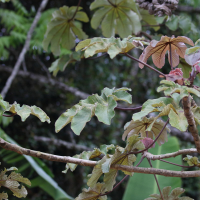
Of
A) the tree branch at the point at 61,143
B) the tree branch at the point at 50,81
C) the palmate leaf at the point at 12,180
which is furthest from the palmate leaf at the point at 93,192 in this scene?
the tree branch at the point at 61,143

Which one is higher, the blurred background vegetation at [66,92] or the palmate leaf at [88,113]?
the palmate leaf at [88,113]

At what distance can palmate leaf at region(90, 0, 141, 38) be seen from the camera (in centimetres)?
94

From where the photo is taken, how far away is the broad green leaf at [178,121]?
0.39 meters

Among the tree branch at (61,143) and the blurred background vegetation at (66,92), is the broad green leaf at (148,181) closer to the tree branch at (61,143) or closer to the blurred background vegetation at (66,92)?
the tree branch at (61,143)

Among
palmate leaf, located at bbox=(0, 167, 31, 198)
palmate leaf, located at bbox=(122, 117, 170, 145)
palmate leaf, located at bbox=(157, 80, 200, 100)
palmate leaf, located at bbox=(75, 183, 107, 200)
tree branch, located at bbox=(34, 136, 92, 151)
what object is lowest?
tree branch, located at bbox=(34, 136, 92, 151)

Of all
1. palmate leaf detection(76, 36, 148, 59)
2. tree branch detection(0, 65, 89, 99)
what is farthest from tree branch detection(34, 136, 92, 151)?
palmate leaf detection(76, 36, 148, 59)

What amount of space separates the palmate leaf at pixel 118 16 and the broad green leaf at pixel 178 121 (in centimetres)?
62

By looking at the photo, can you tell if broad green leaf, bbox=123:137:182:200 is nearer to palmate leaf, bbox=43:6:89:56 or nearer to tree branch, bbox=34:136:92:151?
palmate leaf, bbox=43:6:89:56

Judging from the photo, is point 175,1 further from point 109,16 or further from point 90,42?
point 90,42

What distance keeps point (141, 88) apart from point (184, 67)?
189 centimetres

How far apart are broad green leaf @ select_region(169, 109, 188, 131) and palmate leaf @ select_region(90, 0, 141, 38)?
0.62 m

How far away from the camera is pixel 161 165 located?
3.61ft

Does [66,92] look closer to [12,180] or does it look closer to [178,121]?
[12,180]

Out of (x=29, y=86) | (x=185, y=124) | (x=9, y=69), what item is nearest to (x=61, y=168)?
(x=29, y=86)
